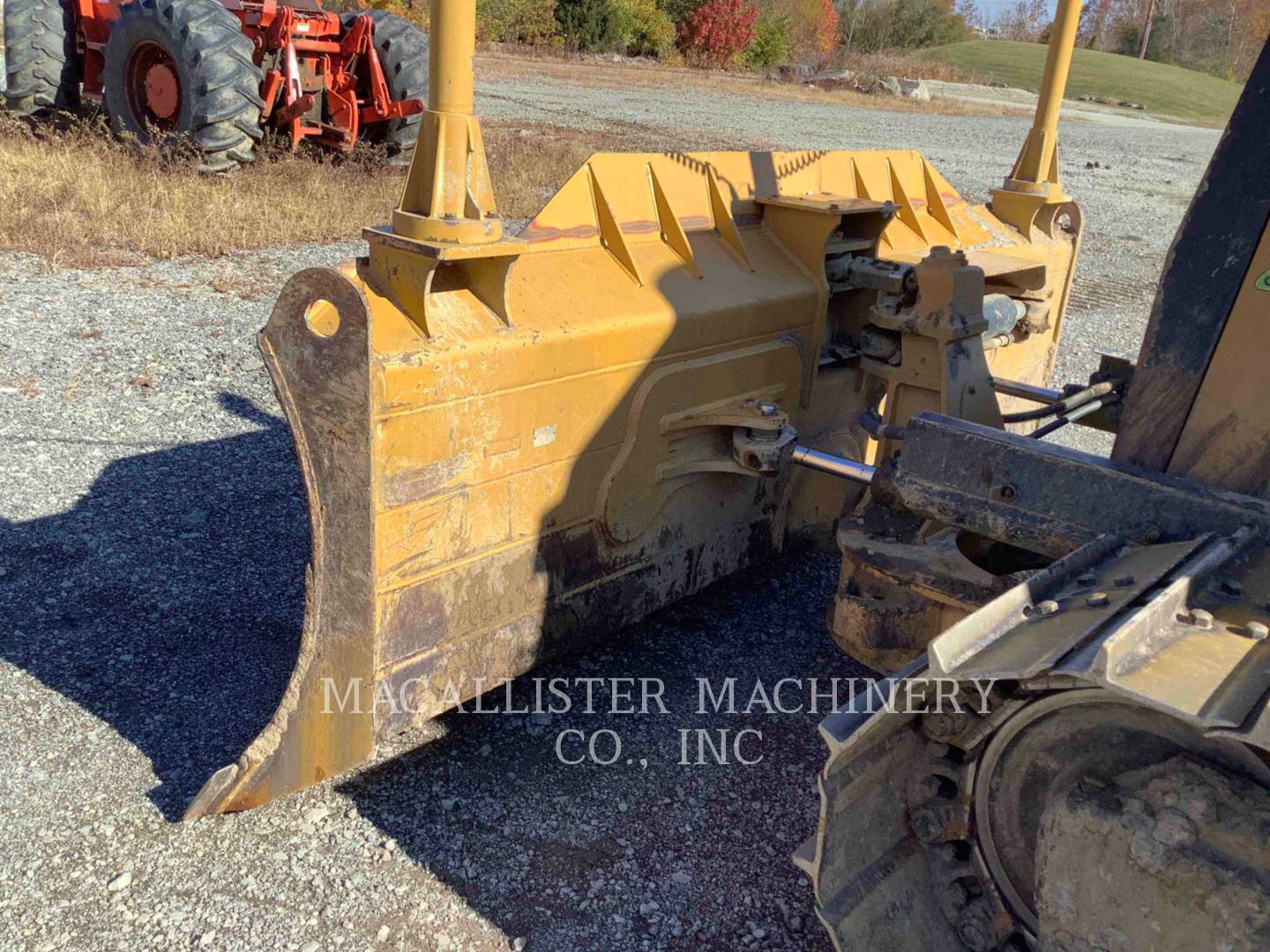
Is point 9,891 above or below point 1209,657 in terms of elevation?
below

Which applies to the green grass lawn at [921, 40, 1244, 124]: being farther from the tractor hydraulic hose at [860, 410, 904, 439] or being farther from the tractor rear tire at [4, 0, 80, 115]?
the tractor hydraulic hose at [860, 410, 904, 439]

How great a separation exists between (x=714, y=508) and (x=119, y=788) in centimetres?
168

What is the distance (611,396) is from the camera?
2.71m

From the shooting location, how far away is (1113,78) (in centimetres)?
3988

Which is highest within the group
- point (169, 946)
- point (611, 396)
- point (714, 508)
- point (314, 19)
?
point (314, 19)

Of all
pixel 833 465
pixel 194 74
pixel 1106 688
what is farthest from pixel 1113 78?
pixel 1106 688

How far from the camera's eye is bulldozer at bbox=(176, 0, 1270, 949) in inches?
69.5

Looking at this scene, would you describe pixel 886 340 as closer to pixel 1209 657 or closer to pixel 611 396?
pixel 611 396

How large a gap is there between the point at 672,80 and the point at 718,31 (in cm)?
921

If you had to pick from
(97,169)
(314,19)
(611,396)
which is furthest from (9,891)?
(314,19)

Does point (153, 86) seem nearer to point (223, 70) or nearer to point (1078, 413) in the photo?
point (223, 70)

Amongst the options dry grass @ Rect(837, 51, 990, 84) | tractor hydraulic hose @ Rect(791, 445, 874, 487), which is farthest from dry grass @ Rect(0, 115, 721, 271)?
dry grass @ Rect(837, 51, 990, 84)

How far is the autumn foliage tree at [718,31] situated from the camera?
35406mm

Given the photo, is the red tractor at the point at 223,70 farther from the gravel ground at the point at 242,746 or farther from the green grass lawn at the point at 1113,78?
the green grass lawn at the point at 1113,78
